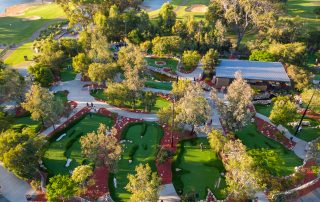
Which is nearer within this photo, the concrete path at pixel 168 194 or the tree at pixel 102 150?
the tree at pixel 102 150

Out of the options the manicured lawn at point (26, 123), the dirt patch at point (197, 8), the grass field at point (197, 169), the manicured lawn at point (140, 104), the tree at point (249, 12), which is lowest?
the grass field at point (197, 169)

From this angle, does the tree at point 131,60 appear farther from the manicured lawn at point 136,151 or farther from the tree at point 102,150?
the tree at point 102,150

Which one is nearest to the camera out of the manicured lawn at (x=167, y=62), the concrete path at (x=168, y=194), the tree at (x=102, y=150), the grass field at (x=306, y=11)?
the tree at (x=102, y=150)

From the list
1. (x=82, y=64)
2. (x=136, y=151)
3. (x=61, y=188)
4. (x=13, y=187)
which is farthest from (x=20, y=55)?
(x=61, y=188)

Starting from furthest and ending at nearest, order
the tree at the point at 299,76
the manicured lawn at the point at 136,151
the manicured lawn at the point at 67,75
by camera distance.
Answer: the manicured lawn at the point at 67,75 → the tree at the point at 299,76 → the manicured lawn at the point at 136,151

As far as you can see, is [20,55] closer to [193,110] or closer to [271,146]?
[193,110]

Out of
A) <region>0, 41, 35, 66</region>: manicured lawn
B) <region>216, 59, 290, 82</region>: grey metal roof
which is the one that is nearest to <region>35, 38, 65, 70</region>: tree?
<region>0, 41, 35, 66</region>: manicured lawn

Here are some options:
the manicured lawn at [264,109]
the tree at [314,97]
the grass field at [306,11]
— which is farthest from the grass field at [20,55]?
the grass field at [306,11]
